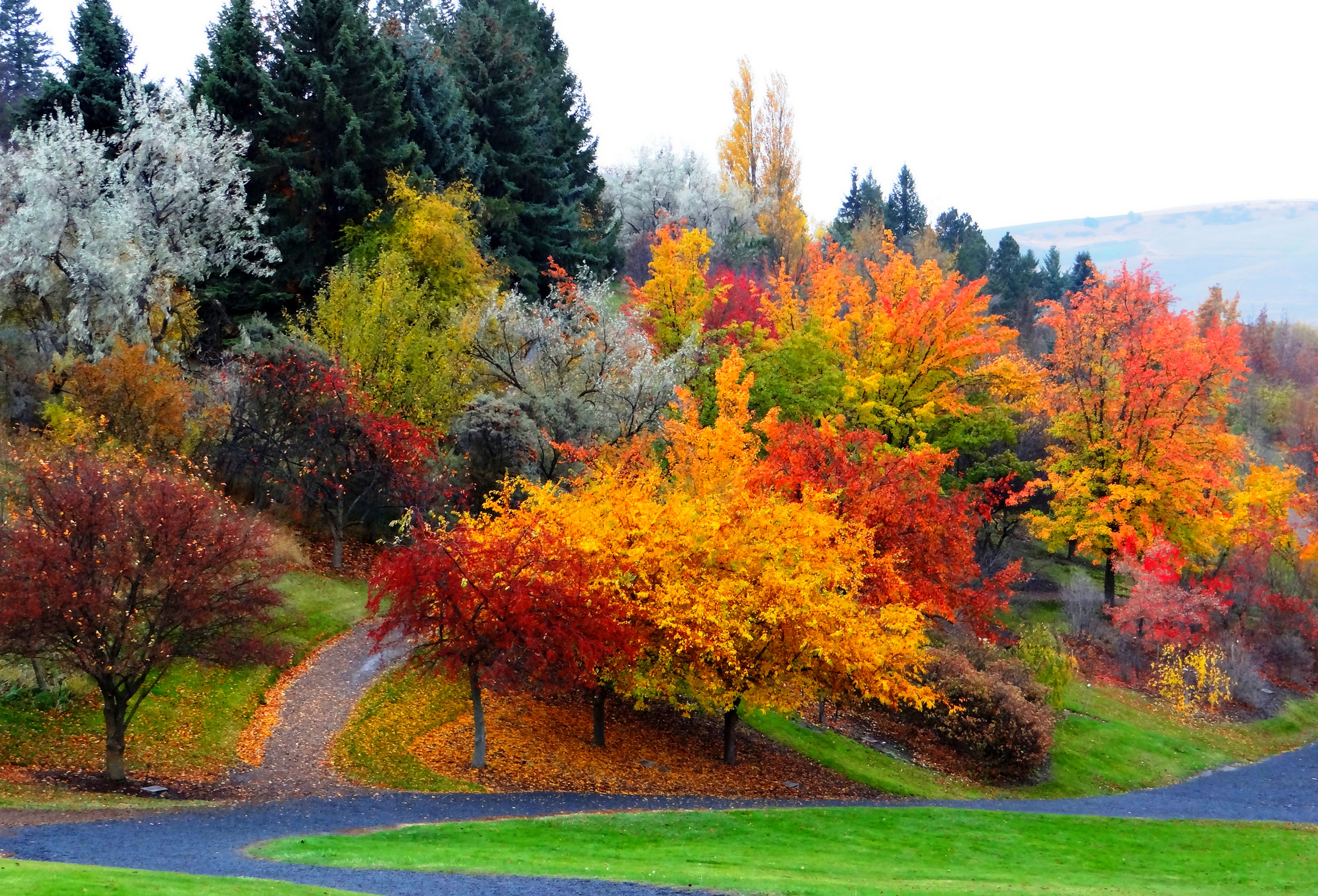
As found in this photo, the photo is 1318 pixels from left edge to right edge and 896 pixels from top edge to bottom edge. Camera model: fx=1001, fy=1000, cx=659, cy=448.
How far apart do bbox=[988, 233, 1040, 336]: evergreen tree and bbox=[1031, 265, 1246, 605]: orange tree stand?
138 ft

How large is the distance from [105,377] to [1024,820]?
28060mm

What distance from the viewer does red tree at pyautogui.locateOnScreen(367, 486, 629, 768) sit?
21.8 m

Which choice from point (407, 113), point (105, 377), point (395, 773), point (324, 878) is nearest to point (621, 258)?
point (407, 113)

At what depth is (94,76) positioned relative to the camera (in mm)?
43531

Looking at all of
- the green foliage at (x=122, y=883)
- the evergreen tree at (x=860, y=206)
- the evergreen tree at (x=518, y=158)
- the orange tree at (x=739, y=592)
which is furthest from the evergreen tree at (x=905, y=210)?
the green foliage at (x=122, y=883)

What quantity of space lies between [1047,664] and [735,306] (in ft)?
75.9

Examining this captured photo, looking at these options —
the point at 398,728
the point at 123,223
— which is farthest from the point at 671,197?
the point at 398,728

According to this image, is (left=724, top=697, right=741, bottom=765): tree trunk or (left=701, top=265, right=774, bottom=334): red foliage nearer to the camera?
(left=724, top=697, right=741, bottom=765): tree trunk

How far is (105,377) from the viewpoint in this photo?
29719 millimetres

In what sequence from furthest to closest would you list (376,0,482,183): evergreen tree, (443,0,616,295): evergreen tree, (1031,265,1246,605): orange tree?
(443,0,616,295): evergreen tree
(376,0,482,183): evergreen tree
(1031,265,1246,605): orange tree

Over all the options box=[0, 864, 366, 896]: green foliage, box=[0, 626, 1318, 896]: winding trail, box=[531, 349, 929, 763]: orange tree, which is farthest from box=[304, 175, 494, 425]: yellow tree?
box=[0, 864, 366, 896]: green foliage

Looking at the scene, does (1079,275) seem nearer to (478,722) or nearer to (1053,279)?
(1053,279)

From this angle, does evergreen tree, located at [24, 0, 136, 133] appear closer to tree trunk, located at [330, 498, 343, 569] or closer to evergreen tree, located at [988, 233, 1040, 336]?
tree trunk, located at [330, 498, 343, 569]

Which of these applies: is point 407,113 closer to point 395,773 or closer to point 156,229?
point 156,229
